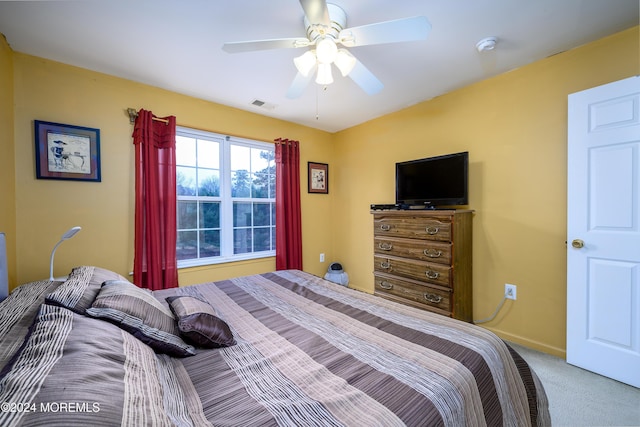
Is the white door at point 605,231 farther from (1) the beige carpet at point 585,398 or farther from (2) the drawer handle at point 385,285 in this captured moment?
(2) the drawer handle at point 385,285

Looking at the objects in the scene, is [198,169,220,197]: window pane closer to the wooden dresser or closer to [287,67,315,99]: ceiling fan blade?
[287,67,315,99]: ceiling fan blade

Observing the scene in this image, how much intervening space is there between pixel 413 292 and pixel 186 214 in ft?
8.53

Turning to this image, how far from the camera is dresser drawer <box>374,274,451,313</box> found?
7.63 feet

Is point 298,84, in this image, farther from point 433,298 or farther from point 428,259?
point 433,298

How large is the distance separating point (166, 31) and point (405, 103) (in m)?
2.43

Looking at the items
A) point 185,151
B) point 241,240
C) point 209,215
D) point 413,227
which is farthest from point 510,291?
point 185,151

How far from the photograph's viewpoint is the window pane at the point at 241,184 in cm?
316

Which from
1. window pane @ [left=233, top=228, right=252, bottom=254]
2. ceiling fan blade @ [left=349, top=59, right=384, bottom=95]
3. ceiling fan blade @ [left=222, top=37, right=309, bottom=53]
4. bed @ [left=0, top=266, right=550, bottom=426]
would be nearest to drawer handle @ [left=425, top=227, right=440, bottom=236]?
bed @ [left=0, top=266, right=550, bottom=426]

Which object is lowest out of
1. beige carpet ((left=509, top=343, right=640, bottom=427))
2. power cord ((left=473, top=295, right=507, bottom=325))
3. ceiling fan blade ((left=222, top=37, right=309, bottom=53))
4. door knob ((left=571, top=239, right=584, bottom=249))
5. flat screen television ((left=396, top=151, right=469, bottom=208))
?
beige carpet ((left=509, top=343, right=640, bottom=427))

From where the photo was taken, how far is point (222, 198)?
305 cm

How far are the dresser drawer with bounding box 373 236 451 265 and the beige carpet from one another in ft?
3.38

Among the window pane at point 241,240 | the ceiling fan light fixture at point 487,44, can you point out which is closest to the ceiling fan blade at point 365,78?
the ceiling fan light fixture at point 487,44

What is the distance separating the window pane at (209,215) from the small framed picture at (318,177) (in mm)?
1370

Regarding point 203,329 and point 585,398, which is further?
point 585,398
